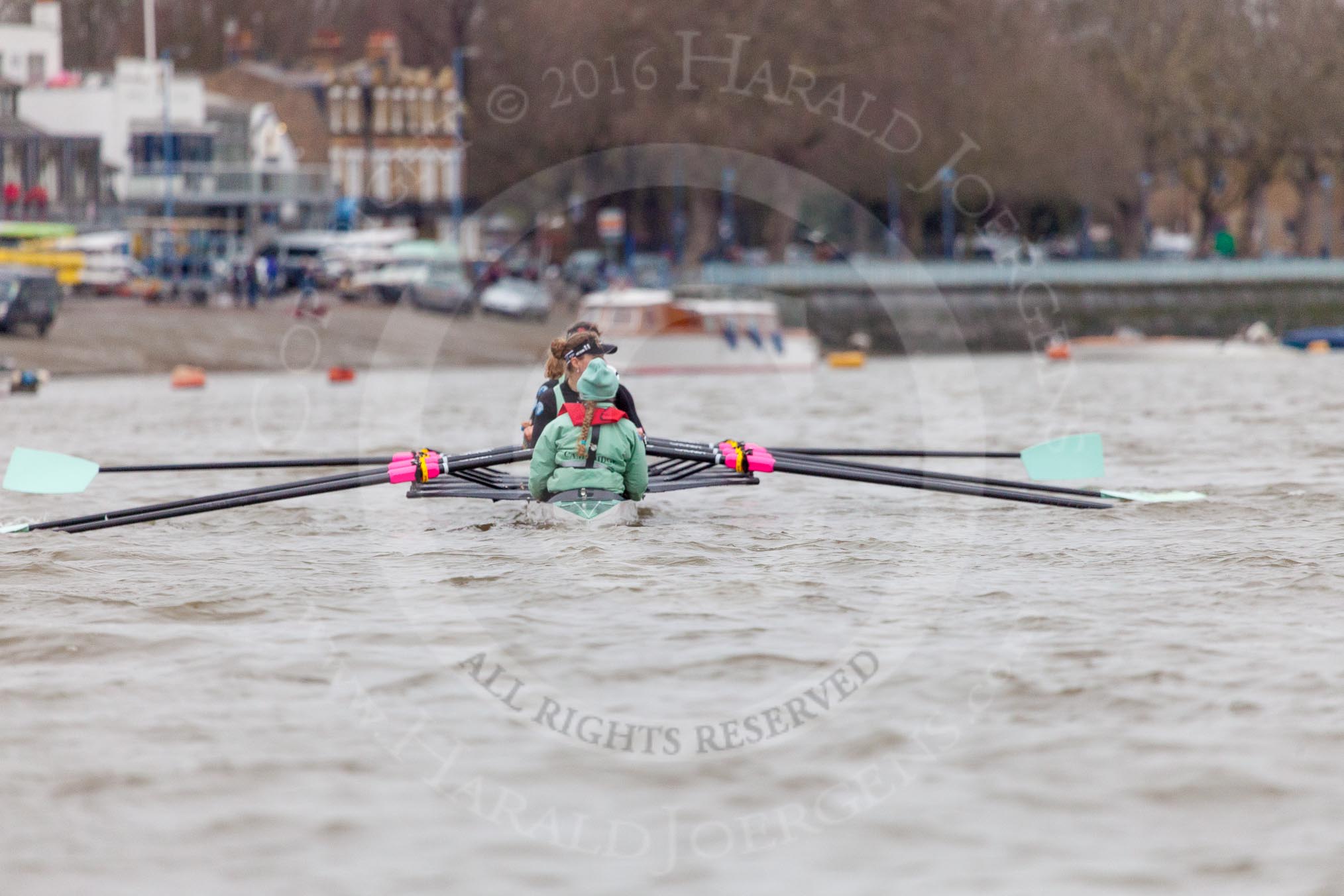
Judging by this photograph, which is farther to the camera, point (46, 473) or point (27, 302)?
point (27, 302)

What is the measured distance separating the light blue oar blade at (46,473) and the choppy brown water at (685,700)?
0.61m

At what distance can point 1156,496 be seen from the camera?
56.5 ft

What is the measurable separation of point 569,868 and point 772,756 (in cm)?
156

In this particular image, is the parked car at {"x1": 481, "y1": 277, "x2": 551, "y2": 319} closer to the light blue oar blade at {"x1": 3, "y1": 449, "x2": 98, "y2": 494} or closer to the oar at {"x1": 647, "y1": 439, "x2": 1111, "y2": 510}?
the light blue oar blade at {"x1": 3, "y1": 449, "x2": 98, "y2": 494}

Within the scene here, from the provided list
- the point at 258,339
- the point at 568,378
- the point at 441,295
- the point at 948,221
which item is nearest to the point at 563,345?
the point at 568,378

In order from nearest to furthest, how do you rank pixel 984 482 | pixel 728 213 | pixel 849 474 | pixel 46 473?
1. pixel 849 474
2. pixel 984 482
3. pixel 46 473
4. pixel 728 213

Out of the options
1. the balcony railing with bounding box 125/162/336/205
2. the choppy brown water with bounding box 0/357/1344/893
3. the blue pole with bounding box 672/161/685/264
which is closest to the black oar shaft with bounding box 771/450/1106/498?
the choppy brown water with bounding box 0/357/1344/893

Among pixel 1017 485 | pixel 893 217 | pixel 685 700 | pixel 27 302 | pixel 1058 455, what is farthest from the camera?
pixel 893 217

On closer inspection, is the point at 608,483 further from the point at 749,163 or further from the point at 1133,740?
the point at 749,163

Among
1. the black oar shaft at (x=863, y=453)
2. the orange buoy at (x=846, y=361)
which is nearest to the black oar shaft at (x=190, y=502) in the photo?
the black oar shaft at (x=863, y=453)

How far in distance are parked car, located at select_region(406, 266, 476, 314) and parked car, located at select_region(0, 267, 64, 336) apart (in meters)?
14.9

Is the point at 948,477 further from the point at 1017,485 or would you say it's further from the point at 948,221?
the point at 948,221

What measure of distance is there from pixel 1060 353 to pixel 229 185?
130 feet

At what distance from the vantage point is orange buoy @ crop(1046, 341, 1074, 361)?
51925mm
